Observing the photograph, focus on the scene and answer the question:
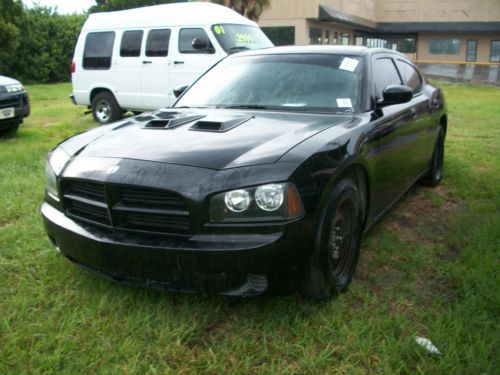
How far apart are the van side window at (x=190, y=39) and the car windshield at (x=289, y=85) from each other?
4.91 metres

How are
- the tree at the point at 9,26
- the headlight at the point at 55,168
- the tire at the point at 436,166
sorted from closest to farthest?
the headlight at the point at 55,168, the tire at the point at 436,166, the tree at the point at 9,26

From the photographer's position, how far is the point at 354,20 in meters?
29.2

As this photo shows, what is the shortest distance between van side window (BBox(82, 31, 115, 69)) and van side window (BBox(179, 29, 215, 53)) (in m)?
1.68

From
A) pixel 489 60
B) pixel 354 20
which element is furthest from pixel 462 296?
pixel 489 60

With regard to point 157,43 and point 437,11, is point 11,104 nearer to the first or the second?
point 157,43

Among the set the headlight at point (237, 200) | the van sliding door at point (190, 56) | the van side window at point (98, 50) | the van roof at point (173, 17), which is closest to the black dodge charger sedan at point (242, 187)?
the headlight at point (237, 200)

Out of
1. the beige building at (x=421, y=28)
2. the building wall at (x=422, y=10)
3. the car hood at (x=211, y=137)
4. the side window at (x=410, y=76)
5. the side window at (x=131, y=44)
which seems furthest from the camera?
the building wall at (x=422, y=10)

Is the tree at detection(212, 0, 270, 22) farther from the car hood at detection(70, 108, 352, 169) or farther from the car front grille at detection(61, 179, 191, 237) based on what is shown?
the car front grille at detection(61, 179, 191, 237)

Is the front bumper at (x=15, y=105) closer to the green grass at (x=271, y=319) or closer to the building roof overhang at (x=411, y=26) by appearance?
the green grass at (x=271, y=319)

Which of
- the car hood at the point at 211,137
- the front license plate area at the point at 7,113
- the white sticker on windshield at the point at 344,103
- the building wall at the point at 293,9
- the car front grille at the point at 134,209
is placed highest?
the building wall at the point at 293,9

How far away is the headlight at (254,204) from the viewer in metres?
2.44

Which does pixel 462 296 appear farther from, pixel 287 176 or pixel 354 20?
pixel 354 20

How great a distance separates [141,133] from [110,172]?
58 cm

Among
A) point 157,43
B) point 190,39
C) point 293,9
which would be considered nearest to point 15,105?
point 157,43
